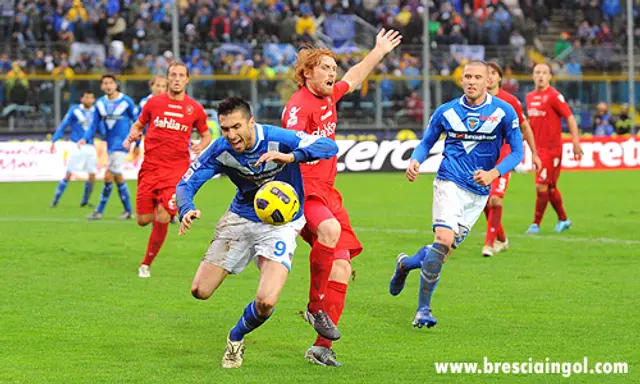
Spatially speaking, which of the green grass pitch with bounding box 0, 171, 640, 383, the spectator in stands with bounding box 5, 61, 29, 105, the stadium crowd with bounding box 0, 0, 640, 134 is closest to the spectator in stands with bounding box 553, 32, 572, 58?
the stadium crowd with bounding box 0, 0, 640, 134

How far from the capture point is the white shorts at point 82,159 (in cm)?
2328

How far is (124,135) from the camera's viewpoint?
64.2ft

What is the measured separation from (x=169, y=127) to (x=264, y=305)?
228 inches

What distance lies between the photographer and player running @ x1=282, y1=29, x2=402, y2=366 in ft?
27.3

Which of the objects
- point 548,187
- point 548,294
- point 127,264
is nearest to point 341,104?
point 548,187

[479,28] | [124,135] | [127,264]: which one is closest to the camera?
[127,264]

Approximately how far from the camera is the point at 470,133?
409 inches

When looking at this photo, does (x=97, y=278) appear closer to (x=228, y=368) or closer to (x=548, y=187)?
(x=228, y=368)

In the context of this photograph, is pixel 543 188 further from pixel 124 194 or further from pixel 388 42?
pixel 388 42

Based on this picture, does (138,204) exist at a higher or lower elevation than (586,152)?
higher

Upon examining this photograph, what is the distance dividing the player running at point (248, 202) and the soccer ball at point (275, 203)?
18 centimetres

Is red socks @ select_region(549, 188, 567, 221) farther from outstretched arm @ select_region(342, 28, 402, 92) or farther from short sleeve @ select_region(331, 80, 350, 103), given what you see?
short sleeve @ select_region(331, 80, 350, 103)

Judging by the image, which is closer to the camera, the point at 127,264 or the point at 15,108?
the point at 127,264

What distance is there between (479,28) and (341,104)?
6797 mm
